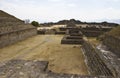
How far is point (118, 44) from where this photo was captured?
14602 mm

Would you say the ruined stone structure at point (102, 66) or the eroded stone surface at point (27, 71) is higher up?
the eroded stone surface at point (27, 71)

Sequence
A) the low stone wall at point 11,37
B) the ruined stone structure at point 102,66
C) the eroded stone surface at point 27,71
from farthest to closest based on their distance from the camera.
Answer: the low stone wall at point 11,37
the ruined stone structure at point 102,66
the eroded stone surface at point 27,71

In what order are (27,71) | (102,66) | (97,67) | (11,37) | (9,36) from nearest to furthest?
1. (27,71)
2. (102,66)
3. (97,67)
4. (9,36)
5. (11,37)

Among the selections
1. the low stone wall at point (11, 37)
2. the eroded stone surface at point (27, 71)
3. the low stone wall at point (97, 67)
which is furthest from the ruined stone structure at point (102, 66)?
the low stone wall at point (11, 37)

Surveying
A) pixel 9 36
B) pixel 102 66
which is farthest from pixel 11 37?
pixel 102 66

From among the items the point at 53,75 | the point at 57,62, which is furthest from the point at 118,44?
the point at 53,75

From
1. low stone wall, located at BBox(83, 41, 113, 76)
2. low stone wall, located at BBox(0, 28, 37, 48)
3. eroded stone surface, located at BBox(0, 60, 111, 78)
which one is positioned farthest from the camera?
low stone wall, located at BBox(0, 28, 37, 48)

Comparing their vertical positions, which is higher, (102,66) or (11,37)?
(11,37)

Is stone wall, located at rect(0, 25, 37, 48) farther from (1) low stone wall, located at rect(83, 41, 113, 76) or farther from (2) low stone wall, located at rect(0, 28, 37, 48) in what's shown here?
(1) low stone wall, located at rect(83, 41, 113, 76)

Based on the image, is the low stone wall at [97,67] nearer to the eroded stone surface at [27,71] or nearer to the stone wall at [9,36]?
the eroded stone surface at [27,71]

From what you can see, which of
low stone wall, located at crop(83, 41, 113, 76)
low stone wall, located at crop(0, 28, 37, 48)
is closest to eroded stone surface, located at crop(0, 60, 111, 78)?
low stone wall, located at crop(83, 41, 113, 76)

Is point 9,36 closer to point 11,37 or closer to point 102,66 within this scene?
point 11,37

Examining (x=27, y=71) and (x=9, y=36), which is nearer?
(x=27, y=71)

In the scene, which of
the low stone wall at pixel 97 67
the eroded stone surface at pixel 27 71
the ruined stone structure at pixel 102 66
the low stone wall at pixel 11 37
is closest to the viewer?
the eroded stone surface at pixel 27 71
